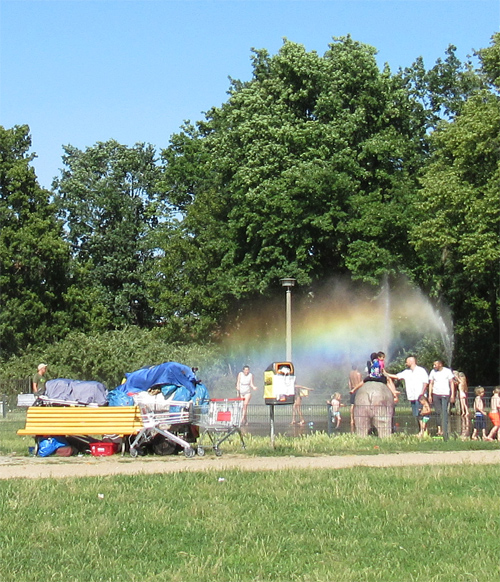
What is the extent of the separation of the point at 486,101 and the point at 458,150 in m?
3.37

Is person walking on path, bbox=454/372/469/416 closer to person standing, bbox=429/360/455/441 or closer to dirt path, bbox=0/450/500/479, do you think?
person standing, bbox=429/360/455/441

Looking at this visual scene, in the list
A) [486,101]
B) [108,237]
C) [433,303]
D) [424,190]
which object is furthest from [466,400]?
[108,237]

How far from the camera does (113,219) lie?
67.3 meters

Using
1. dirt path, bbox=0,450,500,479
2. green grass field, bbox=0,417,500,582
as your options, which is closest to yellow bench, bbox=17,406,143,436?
dirt path, bbox=0,450,500,479

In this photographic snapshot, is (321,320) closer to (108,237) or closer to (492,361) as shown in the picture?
(492,361)

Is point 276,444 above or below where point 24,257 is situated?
below

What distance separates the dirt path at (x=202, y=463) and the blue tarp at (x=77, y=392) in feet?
5.28

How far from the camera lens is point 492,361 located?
48.4 m

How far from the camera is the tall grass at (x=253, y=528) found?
26.0 ft

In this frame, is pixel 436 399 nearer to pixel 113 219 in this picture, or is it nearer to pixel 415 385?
pixel 415 385

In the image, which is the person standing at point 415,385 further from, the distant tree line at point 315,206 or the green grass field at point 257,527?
the distant tree line at point 315,206

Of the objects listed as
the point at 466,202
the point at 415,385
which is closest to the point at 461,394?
the point at 415,385

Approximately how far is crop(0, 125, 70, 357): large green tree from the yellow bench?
36.3 meters

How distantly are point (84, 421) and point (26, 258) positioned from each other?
38523 mm
